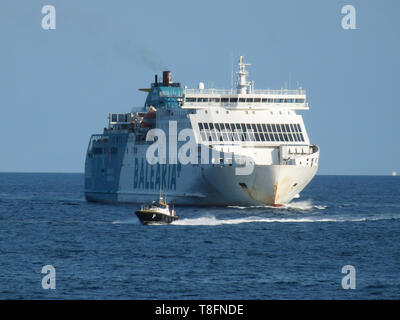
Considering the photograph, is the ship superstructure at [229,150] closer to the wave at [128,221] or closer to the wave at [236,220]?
the wave at [236,220]

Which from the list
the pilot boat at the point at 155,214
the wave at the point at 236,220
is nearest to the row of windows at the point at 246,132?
the wave at the point at 236,220

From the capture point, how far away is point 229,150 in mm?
70188

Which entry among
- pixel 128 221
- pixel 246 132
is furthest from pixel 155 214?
pixel 246 132

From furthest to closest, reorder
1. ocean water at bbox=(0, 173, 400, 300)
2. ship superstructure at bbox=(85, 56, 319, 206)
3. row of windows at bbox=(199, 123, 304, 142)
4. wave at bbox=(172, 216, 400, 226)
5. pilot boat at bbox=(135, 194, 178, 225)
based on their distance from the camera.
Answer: row of windows at bbox=(199, 123, 304, 142)
ship superstructure at bbox=(85, 56, 319, 206)
wave at bbox=(172, 216, 400, 226)
pilot boat at bbox=(135, 194, 178, 225)
ocean water at bbox=(0, 173, 400, 300)

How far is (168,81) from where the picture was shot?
299 feet

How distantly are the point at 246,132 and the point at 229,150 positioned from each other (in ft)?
8.64

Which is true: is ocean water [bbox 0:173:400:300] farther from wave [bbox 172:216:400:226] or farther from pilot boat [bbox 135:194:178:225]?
pilot boat [bbox 135:194:178:225]

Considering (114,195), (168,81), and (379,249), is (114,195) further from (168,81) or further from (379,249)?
(379,249)

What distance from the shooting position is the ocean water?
37812 millimetres

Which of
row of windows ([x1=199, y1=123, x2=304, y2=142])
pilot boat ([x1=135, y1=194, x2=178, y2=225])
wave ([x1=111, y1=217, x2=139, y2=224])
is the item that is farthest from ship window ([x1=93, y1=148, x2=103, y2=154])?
pilot boat ([x1=135, y1=194, x2=178, y2=225])

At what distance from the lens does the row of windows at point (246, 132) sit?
71375 mm
